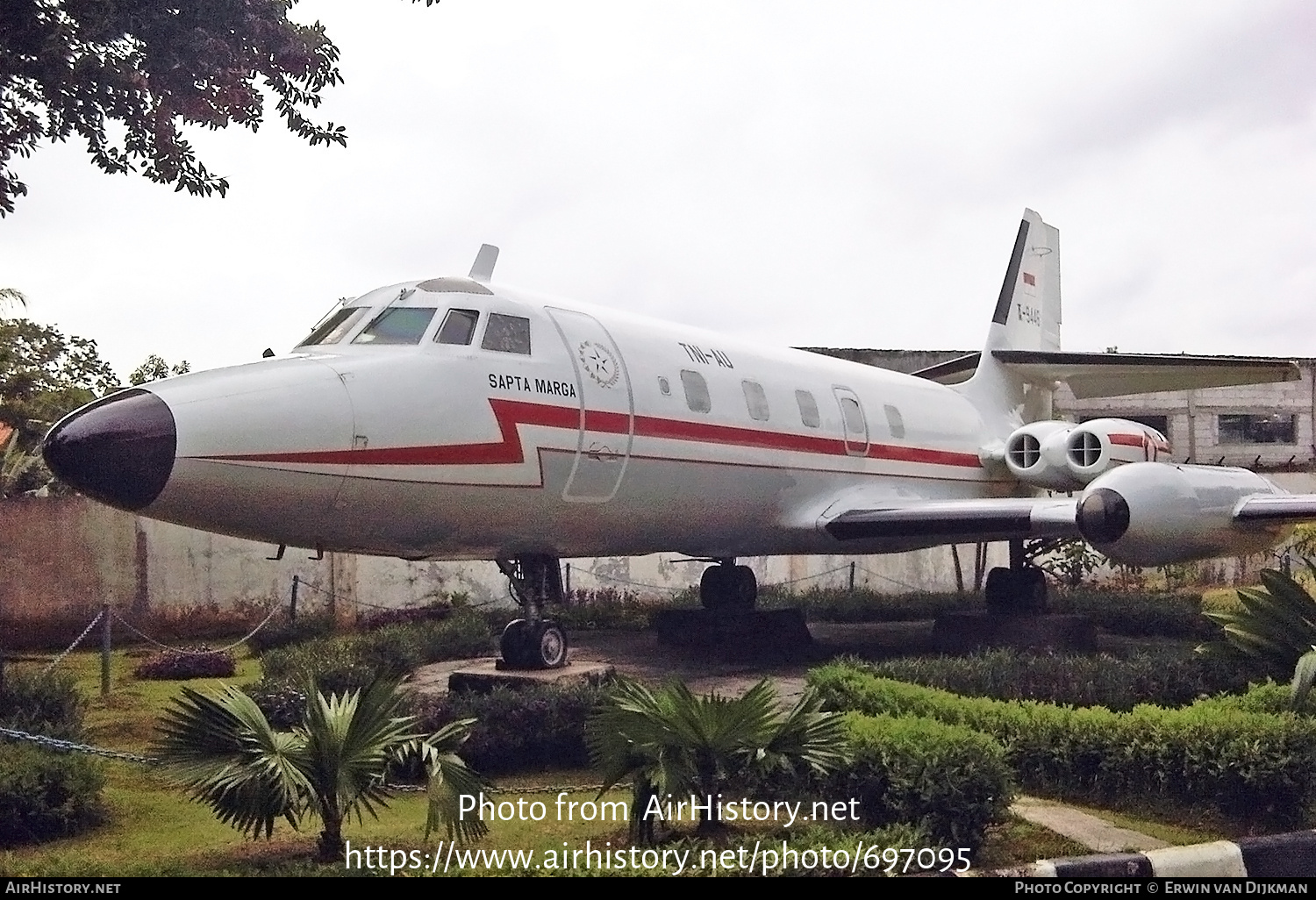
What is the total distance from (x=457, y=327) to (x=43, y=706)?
4107mm

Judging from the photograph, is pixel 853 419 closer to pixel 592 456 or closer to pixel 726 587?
pixel 726 587

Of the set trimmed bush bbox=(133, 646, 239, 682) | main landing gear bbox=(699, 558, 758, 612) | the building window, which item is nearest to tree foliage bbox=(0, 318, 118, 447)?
trimmed bush bbox=(133, 646, 239, 682)

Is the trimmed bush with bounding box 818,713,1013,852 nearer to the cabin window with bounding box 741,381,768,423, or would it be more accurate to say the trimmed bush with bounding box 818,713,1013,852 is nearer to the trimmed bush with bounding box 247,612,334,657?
the cabin window with bounding box 741,381,768,423

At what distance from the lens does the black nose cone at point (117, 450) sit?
6789 millimetres

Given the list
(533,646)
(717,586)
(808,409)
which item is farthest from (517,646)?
(717,586)

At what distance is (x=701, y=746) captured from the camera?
6324 millimetres

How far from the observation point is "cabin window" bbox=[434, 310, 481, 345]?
8914 mm

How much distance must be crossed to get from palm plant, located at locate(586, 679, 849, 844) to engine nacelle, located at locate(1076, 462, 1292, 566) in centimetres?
484

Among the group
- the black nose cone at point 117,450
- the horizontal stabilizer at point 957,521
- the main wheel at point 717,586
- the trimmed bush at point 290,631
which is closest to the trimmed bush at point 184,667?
the trimmed bush at point 290,631

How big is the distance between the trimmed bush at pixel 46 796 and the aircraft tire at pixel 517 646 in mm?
3443

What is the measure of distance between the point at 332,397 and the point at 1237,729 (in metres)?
5.78

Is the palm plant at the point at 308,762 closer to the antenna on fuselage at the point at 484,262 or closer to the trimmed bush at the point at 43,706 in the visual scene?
the trimmed bush at the point at 43,706
